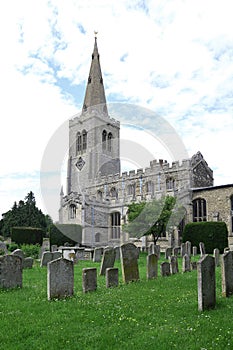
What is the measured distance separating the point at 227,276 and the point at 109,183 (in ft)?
122

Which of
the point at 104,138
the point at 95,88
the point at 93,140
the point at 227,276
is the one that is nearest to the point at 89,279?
the point at 227,276

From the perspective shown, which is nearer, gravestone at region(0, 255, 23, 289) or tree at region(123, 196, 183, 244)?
gravestone at region(0, 255, 23, 289)

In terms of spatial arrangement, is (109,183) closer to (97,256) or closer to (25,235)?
Result: (25,235)

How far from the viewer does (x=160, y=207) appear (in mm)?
26938

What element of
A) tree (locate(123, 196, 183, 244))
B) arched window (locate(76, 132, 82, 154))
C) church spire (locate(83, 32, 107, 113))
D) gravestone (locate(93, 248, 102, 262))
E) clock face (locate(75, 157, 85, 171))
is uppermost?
church spire (locate(83, 32, 107, 113))

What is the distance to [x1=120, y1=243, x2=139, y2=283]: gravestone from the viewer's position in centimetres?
1029

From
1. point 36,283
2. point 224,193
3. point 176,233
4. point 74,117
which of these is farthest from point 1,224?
point 36,283

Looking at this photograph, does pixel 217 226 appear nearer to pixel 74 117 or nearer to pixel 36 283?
pixel 36 283

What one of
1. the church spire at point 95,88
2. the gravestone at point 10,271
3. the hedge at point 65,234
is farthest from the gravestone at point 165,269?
the church spire at point 95,88

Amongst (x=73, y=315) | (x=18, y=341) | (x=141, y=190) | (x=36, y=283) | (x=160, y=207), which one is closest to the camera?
(x=18, y=341)

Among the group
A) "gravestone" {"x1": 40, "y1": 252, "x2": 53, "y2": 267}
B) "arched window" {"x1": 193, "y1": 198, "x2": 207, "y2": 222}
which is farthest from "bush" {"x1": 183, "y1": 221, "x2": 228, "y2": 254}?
"gravestone" {"x1": 40, "y1": 252, "x2": 53, "y2": 267}

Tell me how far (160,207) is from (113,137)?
28.5 m

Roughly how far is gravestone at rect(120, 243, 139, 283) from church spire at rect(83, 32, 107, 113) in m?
44.5

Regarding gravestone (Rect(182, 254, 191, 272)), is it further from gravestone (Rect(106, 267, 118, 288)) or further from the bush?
the bush
